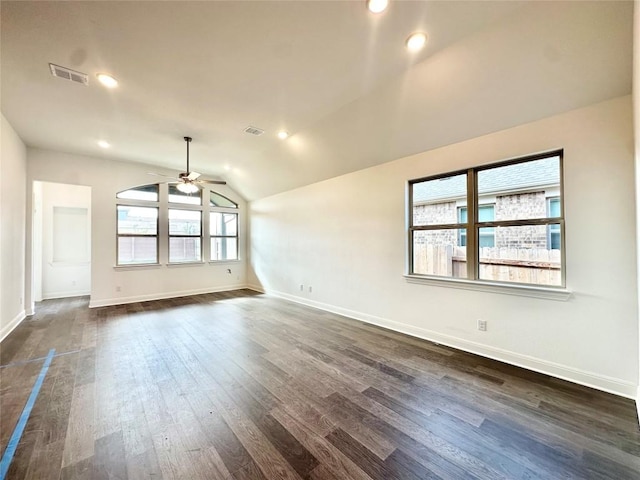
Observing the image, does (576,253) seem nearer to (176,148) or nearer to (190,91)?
(190,91)

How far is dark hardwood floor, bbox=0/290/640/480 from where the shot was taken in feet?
5.27

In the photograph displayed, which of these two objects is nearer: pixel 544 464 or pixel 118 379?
pixel 544 464

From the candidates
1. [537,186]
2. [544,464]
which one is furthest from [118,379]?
[537,186]

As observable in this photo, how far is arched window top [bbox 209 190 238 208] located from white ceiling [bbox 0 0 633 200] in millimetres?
3317

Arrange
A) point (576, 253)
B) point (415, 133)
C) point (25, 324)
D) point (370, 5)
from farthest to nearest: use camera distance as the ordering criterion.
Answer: point (25, 324)
point (415, 133)
point (576, 253)
point (370, 5)

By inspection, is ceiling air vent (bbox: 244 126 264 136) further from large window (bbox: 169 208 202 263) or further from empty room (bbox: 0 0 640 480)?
large window (bbox: 169 208 202 263)

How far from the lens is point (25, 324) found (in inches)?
173

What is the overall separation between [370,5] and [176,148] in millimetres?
4487

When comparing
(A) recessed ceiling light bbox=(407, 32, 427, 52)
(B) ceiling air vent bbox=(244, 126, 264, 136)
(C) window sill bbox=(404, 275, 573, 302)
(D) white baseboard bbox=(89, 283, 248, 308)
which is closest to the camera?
(A) recessed ceiling light bbox=(407, 32, 427, 52)

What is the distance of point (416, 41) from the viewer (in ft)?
7.54

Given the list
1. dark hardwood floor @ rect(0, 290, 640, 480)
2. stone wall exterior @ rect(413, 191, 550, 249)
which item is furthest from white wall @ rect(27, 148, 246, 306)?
stone wall exterior @ rect(413, 191, 550, 249)

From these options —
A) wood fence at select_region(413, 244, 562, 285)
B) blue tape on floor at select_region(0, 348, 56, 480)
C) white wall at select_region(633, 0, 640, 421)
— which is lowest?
blue tape on floor at select_region(0, 348, 56, 480)

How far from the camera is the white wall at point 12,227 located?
374cm

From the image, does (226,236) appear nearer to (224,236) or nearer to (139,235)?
(224,236)
